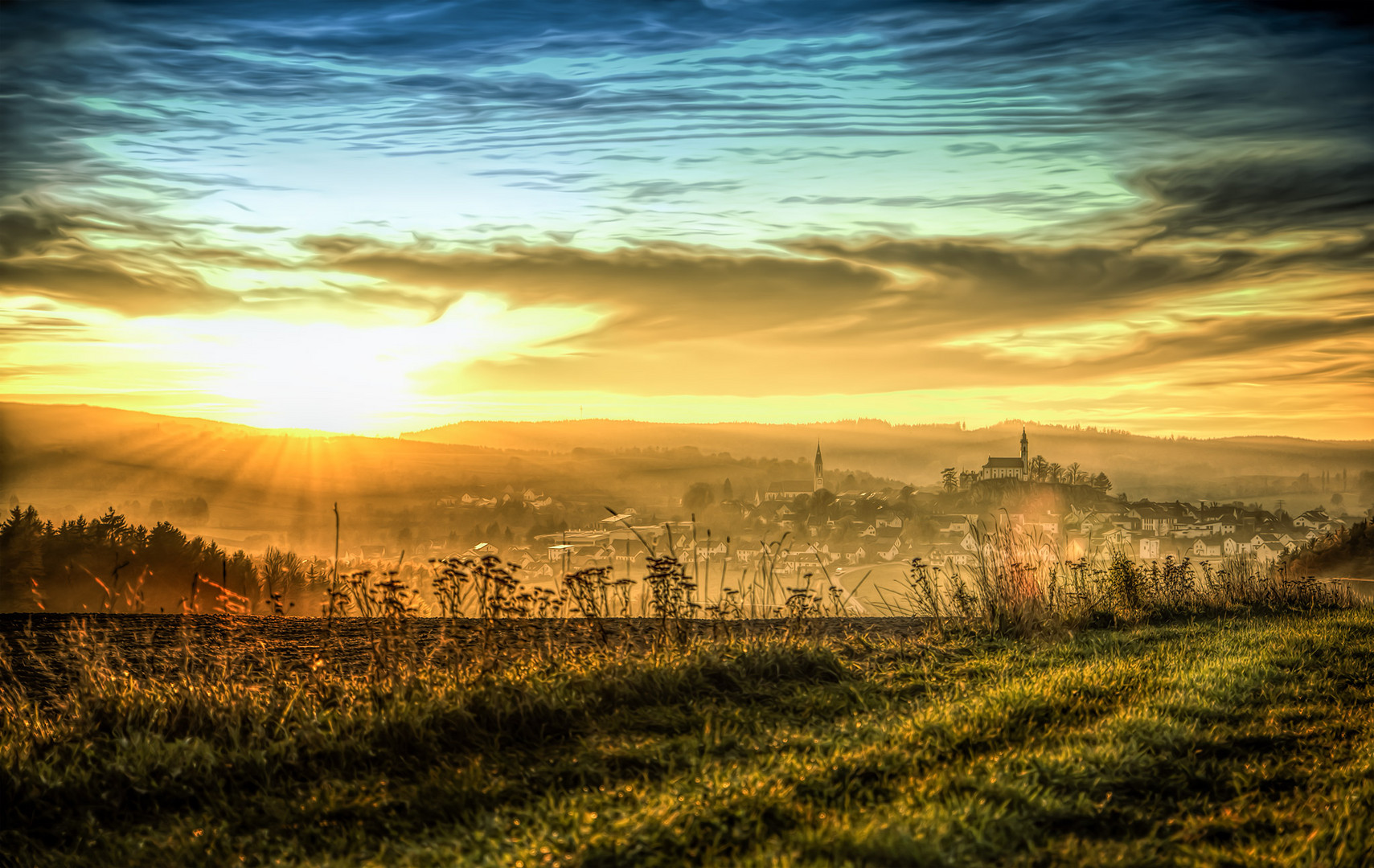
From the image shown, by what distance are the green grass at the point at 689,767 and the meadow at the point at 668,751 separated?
0.06 feet

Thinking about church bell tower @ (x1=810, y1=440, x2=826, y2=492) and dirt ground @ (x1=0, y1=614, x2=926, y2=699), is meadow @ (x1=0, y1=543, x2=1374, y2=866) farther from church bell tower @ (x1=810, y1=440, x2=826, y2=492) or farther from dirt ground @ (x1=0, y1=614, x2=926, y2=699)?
church bell tower @ (x1=810, y1=440, x2=826, y2=492)

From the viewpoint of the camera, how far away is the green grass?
375 centimetres

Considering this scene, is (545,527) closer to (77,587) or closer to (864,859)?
(77,587)

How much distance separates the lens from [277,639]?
7.75 m

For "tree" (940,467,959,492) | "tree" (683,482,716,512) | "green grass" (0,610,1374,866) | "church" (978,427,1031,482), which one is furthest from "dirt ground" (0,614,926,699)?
"church" (978,427,1031,482)

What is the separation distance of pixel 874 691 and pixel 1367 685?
370 cm

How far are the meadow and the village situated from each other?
4.78 ft

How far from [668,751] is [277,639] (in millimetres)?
4503

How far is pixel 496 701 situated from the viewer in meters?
5.17

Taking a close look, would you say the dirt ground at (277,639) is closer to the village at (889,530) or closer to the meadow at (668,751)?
the meadow at (668,751)

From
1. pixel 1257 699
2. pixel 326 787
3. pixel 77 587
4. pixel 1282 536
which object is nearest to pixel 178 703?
pixel 326 787

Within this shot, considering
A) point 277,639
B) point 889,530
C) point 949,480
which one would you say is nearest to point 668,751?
point 277,639

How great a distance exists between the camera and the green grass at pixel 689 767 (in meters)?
3.75

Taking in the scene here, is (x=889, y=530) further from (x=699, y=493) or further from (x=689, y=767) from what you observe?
(x=689, y=767)
